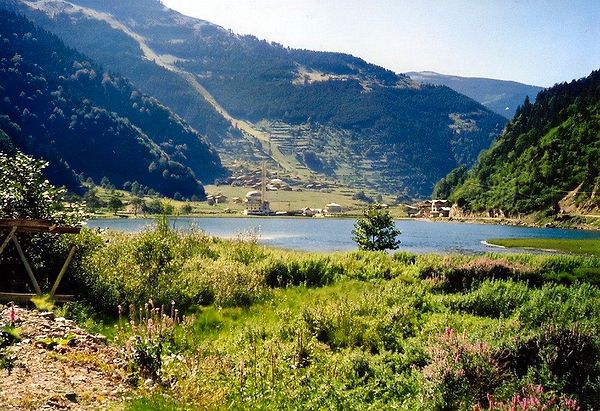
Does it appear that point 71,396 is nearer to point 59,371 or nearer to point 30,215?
point 59,371

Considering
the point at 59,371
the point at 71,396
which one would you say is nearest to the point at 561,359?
the point at 71,396

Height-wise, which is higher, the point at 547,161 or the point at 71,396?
the point at 547,161

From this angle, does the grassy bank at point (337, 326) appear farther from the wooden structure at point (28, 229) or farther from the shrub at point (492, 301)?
the wooden structure at point (28, 229)

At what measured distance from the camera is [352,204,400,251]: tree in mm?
39219

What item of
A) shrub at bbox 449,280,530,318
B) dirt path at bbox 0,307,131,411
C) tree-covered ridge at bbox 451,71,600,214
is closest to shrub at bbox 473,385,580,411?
dirt path at bbox 0,307,131,411

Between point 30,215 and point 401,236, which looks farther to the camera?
point 401,236

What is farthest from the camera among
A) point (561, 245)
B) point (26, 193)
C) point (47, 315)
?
point (561, 245)

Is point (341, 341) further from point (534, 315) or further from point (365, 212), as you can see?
point (365, 212)

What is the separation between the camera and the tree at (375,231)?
39.2 m

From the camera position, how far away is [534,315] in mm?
13570

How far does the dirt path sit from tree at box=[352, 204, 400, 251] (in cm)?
2929

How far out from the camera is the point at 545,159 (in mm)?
136875

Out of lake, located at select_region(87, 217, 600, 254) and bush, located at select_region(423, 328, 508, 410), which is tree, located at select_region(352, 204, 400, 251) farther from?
bush, located at select_region(423, 328, 508, 410)

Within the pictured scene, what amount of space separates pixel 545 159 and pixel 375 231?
379 ft
